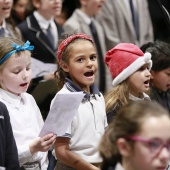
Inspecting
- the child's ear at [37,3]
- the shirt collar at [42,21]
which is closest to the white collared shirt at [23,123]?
the shirt collar at [42,21]

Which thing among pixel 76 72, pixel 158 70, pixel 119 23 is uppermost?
pixel 76 72

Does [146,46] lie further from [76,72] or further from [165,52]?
[76,72]

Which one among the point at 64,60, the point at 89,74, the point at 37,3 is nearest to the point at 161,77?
the point at 89,74

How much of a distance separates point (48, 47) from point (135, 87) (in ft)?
5.27

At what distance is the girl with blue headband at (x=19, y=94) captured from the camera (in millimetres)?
3773

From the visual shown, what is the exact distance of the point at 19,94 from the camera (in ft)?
12.8

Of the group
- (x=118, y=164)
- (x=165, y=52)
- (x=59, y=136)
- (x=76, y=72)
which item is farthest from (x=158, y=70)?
(x=118, y=164)

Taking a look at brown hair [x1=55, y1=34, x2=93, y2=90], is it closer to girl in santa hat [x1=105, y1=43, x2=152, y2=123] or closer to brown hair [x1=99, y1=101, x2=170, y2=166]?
girl in santa hat [x1=105, y1=43, x2=152, y2=123]

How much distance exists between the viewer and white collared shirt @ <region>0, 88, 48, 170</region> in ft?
12.1

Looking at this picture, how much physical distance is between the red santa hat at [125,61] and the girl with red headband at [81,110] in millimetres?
290

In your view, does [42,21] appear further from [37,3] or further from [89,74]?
[89,74]

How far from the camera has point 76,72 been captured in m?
4.00

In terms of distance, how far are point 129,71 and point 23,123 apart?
859 millimetres

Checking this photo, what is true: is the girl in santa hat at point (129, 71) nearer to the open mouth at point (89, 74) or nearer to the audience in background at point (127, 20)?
the open mouth at point (89, 74)
